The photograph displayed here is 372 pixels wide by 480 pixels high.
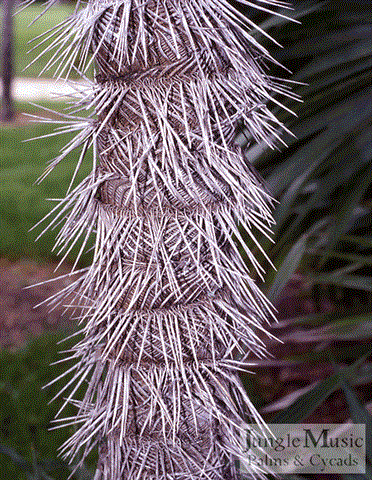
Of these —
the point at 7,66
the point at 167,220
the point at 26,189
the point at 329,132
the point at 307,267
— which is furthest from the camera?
the point at 7,66

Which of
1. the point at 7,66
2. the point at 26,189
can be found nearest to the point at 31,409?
the point at 26,189

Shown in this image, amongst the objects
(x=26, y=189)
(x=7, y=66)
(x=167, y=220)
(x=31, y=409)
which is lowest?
(x=31, y=409)

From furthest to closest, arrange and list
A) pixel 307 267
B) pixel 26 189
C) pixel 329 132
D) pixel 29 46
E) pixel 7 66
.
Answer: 1. pixel 29 46
2. pixel 7 66
3. pixel 26 189
4. pixel 307 267
5. pixel 329 132

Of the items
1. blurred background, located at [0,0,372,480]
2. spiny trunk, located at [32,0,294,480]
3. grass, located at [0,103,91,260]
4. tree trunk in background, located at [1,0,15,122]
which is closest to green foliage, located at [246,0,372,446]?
blurred background, located at [0,0,372,480]

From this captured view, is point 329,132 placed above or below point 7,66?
below

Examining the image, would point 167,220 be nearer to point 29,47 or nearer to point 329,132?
point 329,132

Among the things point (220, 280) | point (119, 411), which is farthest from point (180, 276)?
point (119, 411)

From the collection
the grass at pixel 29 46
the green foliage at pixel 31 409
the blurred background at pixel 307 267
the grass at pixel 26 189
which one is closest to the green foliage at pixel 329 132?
the blurred background at pixel 307 267

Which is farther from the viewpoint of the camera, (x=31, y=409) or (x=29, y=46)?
(x=29, y=46)
